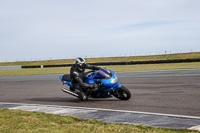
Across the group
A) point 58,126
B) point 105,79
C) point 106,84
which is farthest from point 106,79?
point 58,126

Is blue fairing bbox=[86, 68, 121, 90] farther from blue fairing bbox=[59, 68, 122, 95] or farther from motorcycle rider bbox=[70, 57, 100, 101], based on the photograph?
motorcycle rider bbox=[70, 57, 100, 101]

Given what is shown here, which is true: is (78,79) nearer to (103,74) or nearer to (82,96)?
(82,96)

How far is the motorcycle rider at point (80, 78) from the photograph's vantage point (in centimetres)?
927

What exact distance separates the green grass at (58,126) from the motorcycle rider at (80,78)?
8.60 feet

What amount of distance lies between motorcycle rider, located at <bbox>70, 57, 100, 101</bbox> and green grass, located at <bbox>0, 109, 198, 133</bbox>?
2622 millimetres

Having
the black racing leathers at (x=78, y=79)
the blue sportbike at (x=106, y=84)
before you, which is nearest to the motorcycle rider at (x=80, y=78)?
the black racing leathers at (x=78, y=79)

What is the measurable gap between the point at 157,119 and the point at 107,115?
1.28 meters

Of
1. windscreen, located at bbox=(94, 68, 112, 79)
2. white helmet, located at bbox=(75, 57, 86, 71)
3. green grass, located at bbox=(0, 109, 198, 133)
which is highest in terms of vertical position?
white helmet, located at bbox=(75, 57, 86, 71)

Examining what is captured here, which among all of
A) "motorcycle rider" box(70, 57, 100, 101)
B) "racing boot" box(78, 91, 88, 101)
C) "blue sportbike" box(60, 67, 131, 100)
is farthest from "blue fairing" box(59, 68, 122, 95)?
"racing boot" box(78, 91, 88, 101)

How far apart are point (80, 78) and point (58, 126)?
3902 mm

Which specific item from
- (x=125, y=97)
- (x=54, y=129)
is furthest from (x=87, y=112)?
(x=125, y=97)

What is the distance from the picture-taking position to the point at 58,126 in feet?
18.4

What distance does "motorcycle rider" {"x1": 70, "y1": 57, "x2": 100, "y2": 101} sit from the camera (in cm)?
927

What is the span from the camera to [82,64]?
9.29 m
